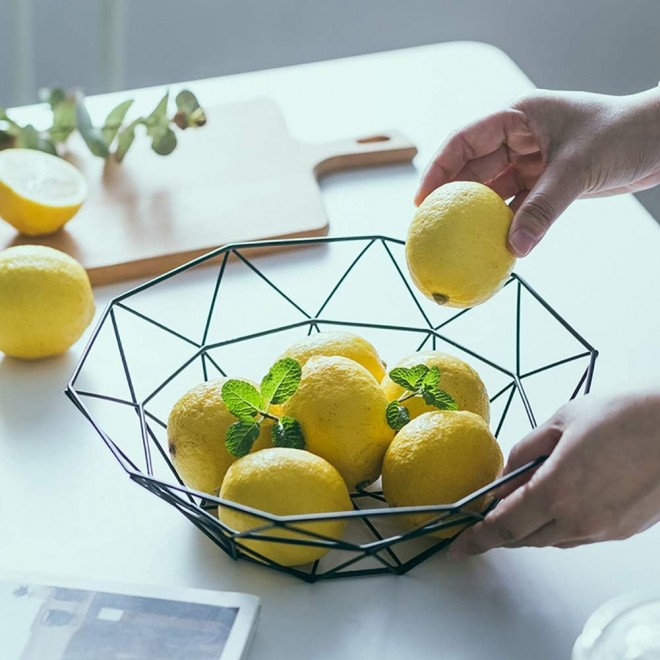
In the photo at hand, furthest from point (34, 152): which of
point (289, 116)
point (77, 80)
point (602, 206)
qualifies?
point (77, 80)

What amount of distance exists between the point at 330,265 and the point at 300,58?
162 cm

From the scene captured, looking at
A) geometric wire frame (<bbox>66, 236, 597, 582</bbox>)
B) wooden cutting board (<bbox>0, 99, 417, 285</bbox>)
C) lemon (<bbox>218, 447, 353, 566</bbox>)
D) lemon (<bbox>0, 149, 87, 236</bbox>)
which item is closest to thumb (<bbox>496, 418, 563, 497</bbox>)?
geometric wire frame (<bbox>66, 236, 597, 582</bbox>)

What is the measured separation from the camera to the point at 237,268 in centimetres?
121

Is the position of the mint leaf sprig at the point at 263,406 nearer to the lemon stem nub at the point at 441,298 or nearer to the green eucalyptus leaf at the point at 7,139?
the lemon stem nub at the point at 441,298

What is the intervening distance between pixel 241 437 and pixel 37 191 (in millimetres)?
582

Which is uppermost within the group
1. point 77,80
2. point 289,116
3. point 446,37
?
point 289,116

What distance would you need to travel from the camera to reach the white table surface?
0.74 meters

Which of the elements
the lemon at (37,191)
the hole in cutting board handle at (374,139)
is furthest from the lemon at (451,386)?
the hole in cutting board handle at (374,139)

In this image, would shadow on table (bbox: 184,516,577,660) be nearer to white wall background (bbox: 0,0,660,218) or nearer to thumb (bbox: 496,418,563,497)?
thumb (bbox: 496,418,563,497)

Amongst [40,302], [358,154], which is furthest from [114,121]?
[40,302]

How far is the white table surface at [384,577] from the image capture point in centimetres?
74

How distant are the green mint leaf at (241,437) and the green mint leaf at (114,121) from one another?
0.71 m

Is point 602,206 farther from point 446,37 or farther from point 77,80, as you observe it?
point 77,80

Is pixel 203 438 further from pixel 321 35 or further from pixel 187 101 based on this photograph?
pixel 321 35
